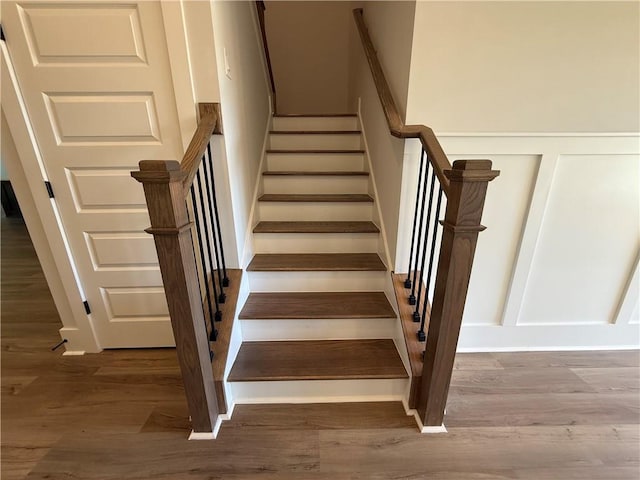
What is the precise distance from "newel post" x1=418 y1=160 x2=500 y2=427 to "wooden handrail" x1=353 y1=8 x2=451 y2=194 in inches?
3.9

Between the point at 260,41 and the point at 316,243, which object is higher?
the point at 260,41

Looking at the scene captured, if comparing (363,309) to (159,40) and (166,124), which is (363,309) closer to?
(166,124)

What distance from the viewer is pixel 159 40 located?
133 cm

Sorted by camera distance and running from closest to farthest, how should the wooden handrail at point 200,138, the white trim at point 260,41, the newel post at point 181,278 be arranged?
the newel post at point 181,278 → the wooden handrail at point 200,138 → the white trim at point 260,41

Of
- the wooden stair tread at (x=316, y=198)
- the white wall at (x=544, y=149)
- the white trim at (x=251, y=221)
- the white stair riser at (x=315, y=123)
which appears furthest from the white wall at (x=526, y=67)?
the white stair riser at (x=315, y=123)

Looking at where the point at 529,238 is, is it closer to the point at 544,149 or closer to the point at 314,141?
the point at 544,149

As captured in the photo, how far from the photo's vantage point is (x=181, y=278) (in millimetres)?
1096

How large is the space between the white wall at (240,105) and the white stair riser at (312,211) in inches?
6.6

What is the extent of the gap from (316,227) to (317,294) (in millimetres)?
451

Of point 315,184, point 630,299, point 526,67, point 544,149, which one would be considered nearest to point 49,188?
point 315,184

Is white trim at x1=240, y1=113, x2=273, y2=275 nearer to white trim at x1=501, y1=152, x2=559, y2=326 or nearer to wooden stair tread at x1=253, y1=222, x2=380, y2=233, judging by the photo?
wooden stair tread at x1=253, y1=222, x2=380, y2=233

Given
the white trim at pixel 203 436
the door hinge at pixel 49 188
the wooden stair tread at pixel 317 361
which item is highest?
the door hinge at pixel 49 188

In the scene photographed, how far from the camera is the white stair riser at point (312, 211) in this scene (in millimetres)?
2148

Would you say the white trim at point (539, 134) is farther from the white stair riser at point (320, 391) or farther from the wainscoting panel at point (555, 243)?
the white stair riser at point (320, 391)
